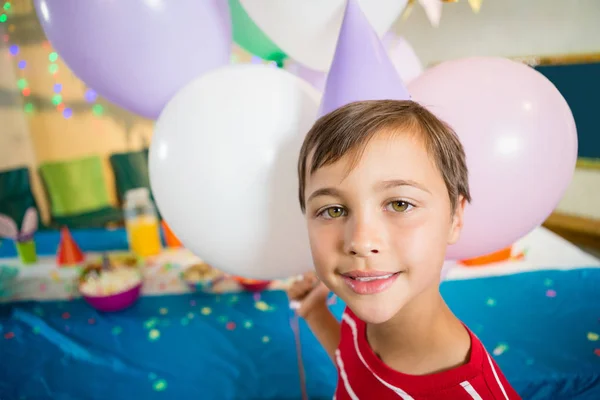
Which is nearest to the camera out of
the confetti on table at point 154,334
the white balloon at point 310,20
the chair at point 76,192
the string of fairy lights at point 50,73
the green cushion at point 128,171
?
the white balloon at point 310,20

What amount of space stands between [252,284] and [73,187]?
2.70 m

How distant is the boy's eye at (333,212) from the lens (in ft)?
1.86

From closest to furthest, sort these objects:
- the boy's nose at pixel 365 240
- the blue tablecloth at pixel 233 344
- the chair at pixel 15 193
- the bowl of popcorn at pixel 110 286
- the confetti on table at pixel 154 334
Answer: the boy's nose at pixel 365 240 < the blue tablecloth at pixel 233 344 < the confetti on table at pixel 154 334 < the bowl of popcorn at pixel 110 286 < the chair at pixel 15 193

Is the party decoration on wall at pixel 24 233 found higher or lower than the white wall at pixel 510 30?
lower

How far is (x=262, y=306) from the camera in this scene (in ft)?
4.58

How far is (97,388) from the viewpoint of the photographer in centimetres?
110

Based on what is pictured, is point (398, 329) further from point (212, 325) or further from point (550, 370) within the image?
point (212, 325)

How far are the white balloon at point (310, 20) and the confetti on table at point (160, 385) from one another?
0.92 m

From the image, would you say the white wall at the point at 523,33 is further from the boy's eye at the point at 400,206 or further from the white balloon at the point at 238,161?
the boy's eye at the point at 400,206

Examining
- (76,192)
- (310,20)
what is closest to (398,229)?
(310,20)

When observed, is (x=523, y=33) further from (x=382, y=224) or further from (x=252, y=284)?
(x=382, y=224)

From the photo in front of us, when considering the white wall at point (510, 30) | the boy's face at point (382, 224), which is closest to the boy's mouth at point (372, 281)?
the boy's face at point (382, 224)

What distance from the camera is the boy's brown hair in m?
0.54

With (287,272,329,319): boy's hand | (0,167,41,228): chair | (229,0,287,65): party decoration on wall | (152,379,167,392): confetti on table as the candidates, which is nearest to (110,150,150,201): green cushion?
(0,167,41,228): chair
